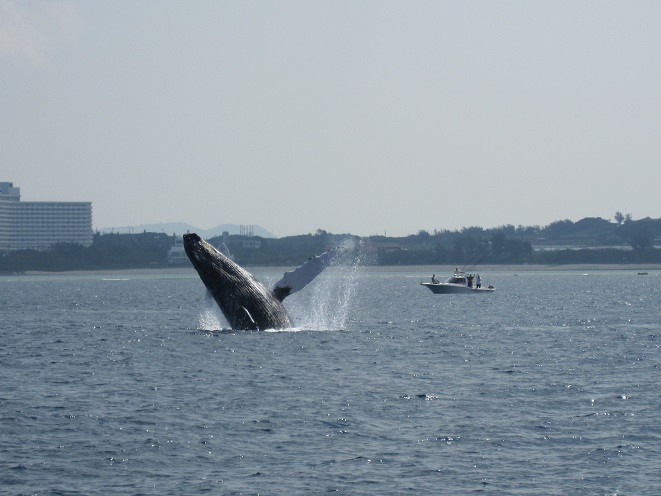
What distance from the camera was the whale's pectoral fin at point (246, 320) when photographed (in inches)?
1415

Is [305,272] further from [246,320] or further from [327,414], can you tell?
[327,414]

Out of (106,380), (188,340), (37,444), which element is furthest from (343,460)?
(188,340)

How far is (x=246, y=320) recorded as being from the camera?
121ft

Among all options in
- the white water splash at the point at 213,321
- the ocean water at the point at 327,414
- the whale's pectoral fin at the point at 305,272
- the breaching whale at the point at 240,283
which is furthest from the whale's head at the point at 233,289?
the white water splash at the point at 213,321

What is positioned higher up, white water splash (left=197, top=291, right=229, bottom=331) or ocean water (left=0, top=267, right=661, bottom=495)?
white water splash (left=197, top=291, right=229, bottom=331)

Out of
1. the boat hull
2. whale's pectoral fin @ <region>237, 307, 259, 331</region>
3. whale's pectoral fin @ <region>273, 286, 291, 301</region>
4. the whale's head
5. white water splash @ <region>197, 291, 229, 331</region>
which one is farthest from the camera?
the boat hull

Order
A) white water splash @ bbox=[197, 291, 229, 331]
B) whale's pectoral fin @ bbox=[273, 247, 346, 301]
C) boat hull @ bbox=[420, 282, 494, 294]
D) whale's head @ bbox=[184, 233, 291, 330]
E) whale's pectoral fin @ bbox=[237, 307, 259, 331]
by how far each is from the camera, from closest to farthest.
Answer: whale's head @ bbox=[184, 233, 291, 330] < whale's pectoral fin @ bbox=[273, 247, 346, 301] < whale's pectoral fin @ bbox=[237, 307, 259, 331] < white water splash @ bbox=[197, 291, 229, 331] < boat hull @ bbox=[420, 282, 494, 294]

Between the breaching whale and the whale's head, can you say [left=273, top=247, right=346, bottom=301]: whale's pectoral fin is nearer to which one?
the breaching whale

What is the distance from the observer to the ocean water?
66.5ft

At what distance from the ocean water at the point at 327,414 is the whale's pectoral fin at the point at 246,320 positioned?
3.63 ft

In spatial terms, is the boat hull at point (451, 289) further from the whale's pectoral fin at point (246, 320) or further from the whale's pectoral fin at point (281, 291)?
the whale's pectoral fin at point (281, 291)

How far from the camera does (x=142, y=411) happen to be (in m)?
26.7

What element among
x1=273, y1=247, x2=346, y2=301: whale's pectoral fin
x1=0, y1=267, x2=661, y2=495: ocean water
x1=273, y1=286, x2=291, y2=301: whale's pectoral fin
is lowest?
x1=0, y1=267, x2=661, y2=495: ocean water

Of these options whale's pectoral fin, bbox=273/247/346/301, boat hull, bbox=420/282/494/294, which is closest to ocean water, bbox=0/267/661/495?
whale's pectoral fin, bbox=273/247/346/301
